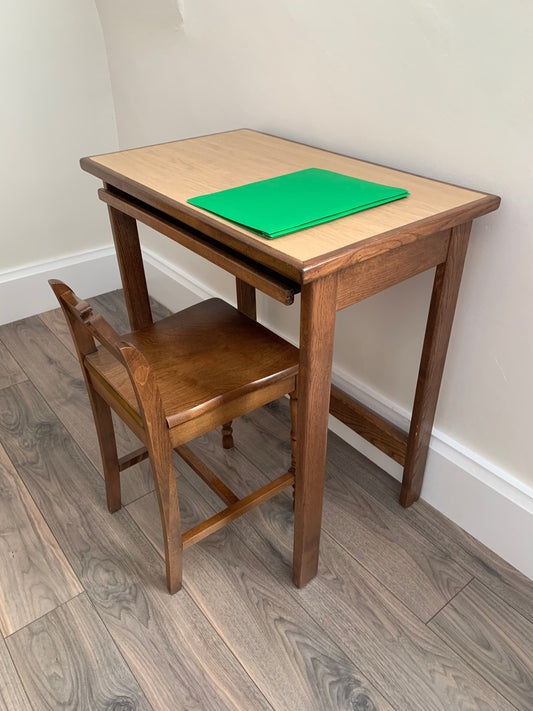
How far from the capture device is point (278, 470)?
5.61 feet

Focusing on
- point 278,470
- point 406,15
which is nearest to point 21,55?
point 406,15

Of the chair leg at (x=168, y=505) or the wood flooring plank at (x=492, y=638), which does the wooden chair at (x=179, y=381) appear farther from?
the wood flooring plank at (x=492, y=638)

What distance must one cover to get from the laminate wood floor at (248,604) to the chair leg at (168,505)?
0.11m

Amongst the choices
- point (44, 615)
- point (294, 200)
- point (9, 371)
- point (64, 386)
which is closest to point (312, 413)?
point (294, 200)

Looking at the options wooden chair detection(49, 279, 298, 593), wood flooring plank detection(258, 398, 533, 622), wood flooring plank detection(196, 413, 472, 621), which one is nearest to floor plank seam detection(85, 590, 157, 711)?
wooden chair detection(49, 279, 298, 593)

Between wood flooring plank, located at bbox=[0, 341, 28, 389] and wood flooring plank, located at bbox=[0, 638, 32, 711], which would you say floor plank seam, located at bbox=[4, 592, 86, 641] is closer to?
wood flooring plank, located at bbox=[0, 638, 32, 711]

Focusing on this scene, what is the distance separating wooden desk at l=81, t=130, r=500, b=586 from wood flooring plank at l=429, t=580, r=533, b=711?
31cm

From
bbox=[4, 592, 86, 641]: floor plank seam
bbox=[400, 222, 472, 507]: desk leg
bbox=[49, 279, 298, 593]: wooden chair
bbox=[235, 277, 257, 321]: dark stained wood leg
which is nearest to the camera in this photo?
bbox=[49, 279, 298, 593]: wooden chair

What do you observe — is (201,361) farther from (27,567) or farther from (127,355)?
(27,567)

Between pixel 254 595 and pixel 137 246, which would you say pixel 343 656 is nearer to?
pixel 254 595

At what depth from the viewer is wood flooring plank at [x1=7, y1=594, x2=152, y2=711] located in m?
1.17

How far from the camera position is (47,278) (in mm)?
2543

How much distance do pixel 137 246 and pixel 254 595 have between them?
98cm

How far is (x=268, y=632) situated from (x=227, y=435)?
623 mm
